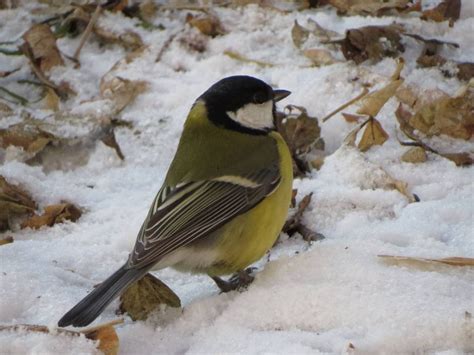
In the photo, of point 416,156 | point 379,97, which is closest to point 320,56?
point 379,97

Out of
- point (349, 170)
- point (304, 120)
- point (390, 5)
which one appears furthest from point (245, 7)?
point (349, 170)

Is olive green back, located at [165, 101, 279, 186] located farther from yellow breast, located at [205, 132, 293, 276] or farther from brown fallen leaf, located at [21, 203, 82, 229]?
brown fallen leaf, located at [21, 203, 82, 229]

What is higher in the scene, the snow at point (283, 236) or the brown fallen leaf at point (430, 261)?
the brown fallen leaf at point (430, 261)

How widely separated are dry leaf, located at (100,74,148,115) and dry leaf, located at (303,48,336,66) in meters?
0.93

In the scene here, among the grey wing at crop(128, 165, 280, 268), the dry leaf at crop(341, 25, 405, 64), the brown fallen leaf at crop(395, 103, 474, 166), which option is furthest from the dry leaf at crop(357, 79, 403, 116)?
the grey wing at crop(128, 165, 280, 268)

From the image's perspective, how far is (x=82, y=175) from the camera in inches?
176

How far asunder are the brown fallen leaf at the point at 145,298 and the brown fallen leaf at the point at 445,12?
2.64 metres

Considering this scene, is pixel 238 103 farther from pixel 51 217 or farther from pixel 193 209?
pixel 51 217

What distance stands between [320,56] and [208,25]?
77 centimetres

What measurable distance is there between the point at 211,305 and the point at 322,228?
0.83m

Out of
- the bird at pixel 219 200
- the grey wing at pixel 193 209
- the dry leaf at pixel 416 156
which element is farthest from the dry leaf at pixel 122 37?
the grey wing at pixel 193 209

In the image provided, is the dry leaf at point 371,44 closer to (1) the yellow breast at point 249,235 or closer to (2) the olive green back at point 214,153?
(2) the olive green back at point 214,153

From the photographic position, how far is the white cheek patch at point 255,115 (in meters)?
3.70

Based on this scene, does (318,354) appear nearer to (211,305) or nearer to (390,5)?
(211,305)
